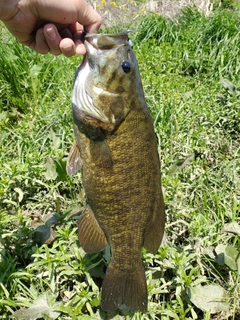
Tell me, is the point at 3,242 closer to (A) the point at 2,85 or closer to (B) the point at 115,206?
(B) the point at 115,206

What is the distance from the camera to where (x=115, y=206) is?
2.03 m

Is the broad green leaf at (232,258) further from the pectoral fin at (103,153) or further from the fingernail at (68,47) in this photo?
the fingernail at (68,47)

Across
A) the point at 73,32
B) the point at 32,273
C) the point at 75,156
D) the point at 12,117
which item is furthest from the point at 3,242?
the point at 12,117

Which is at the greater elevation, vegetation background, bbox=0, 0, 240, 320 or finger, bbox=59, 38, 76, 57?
finger, bbox=59, 38, 76, 57

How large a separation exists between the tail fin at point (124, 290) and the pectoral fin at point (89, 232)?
0.53 ft

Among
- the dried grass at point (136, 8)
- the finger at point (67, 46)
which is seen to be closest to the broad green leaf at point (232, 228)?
the finger at point (67, 46)

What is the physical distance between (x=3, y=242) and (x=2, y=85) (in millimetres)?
2438

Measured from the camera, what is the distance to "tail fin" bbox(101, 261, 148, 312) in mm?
2145

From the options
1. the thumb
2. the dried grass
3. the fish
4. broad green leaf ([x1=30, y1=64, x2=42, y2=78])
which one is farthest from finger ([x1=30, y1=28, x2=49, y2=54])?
the dried grass

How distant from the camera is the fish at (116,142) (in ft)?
6.34

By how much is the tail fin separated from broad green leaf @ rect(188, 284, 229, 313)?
440mm

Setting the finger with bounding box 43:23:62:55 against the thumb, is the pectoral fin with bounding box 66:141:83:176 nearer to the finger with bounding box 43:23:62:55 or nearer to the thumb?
the finger with bounding box 43:23:62:55

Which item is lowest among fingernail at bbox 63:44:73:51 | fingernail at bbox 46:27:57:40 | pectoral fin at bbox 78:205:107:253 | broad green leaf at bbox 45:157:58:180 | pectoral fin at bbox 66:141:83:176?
broad green leaf at bbox 45:157:58:180

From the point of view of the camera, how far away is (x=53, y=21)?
7.61 ft
